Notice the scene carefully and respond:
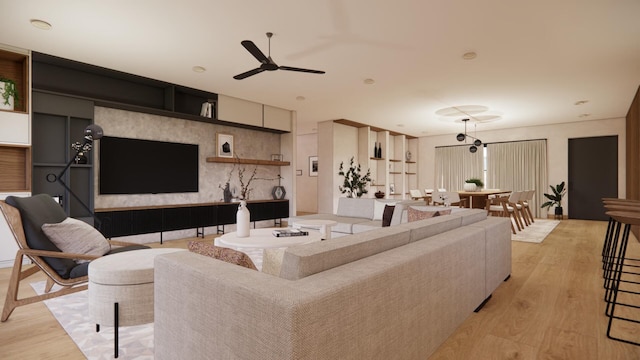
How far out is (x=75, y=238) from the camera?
2463 millimetres

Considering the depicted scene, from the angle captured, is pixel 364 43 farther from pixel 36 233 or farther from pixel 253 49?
pixel 36 233

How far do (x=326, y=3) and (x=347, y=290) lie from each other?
2606mm

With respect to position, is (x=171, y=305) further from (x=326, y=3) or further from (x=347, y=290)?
(x=326, y=3)

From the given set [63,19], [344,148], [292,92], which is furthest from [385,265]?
[344,148]

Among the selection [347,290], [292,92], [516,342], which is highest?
[292,92]

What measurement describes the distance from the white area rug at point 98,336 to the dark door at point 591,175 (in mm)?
10035

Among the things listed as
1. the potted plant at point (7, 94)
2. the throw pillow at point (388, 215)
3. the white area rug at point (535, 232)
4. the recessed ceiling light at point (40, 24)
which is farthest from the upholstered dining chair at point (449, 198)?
the potted plant at point (7, 94)

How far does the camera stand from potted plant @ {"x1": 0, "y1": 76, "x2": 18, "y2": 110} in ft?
12.4

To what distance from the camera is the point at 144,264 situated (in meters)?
2.01

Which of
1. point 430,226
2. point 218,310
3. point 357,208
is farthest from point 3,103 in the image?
point 430,226

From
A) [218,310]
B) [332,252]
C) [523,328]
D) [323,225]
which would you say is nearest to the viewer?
[218,310]

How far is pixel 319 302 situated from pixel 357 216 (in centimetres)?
427

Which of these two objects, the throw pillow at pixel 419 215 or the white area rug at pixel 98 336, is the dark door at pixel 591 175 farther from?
the white area rug at pixel 98 336

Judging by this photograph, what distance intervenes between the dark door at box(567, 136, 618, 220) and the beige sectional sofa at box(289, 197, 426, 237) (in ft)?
20.2
